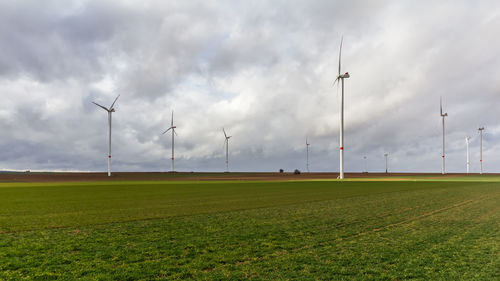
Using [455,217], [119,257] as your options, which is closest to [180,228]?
[119,257]

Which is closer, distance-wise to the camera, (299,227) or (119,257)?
(119,257)

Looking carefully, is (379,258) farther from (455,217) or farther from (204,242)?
(455,217)

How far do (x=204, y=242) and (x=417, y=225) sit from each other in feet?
40.8

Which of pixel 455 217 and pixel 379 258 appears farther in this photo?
pixel 455 217

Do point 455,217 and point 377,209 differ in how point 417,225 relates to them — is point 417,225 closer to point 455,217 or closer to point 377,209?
point 455,217

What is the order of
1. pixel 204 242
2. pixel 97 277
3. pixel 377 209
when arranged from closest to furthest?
pixel 97 277
pixel 204 242
pixel 377 209

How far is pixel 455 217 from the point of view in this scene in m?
21.7

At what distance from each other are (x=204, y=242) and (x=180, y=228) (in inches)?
147

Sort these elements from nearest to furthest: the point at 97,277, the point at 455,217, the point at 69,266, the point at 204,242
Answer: the point at 97,277 < the point at 69,266 < the point at 204,242 < the point at 455,217

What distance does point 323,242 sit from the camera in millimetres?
14414

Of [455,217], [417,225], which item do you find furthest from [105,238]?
[455,217]

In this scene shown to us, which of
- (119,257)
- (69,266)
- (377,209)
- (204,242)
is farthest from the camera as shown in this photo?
(377,209)

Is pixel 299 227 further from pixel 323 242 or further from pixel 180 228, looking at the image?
pixel 180 228

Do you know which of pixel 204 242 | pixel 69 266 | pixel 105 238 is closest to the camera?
pixel 69 266
